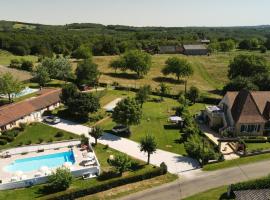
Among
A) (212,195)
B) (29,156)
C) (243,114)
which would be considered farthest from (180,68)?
(212,195)

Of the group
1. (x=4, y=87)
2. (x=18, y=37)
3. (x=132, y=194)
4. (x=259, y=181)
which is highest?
(x=18, y=37)

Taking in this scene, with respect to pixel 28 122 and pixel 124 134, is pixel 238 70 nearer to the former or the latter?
pixel 124 134

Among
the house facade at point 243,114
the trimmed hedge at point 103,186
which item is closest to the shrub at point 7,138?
the trimmed hedge at point 103,186

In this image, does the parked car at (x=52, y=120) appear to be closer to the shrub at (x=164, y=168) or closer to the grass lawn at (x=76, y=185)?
the grass lawn at (x=76, y=185)

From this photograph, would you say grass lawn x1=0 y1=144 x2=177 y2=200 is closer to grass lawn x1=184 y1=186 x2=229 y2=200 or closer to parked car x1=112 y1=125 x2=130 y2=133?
grass lawn x1=184 y1=186 x2=229 y2=200

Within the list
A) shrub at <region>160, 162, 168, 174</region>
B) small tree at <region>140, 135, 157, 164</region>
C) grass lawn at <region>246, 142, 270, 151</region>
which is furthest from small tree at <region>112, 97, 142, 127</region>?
grass lawn at <region>246, 142, 270, 151</region>

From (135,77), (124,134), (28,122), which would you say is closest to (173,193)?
(124,134)
